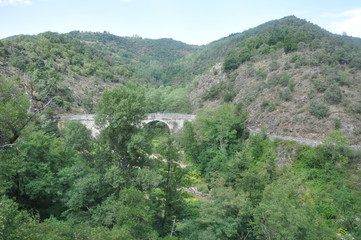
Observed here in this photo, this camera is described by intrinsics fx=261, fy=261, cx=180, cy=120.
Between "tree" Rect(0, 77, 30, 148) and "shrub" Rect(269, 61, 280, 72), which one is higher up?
"shrub" Rect(269, 61, 280, 72)

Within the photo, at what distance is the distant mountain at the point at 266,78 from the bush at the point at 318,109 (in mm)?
124

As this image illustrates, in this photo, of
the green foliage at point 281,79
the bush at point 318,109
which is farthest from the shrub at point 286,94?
the bush at point 318,109

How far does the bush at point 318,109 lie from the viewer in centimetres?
3188

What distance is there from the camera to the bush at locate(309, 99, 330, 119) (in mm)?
31883

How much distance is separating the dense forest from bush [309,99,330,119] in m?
0.13

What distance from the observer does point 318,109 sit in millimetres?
32531

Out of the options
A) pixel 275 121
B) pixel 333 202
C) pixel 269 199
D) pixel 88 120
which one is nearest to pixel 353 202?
pixel 333 202

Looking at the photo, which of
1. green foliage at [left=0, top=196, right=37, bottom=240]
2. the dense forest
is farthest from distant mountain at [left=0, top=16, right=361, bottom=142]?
green foliage at [left=0, top=196, right=37, bottom=240]

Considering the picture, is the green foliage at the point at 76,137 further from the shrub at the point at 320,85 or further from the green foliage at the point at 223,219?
the shrub at the point at 320,85

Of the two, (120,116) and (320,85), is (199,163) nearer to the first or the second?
(320,85)

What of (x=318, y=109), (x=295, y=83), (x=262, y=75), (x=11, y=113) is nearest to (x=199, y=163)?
(x=318, y=109)

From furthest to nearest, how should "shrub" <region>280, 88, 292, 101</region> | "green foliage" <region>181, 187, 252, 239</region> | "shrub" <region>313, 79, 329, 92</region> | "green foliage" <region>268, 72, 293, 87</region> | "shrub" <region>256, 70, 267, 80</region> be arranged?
"shrub" <region>256, 70, 267, 80</region>, "green foliage" <region>268, 72, 293, 87</region>, "shrub" <region>280, 88, 292, 101</region>, "shrub" <region>313, 79, 329, 92</region>, "green foliage" <region>181, 187, 252, 239</region>

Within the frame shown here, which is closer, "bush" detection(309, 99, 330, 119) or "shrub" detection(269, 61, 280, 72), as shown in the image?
"bush" detection(309, 99, 330, 119)

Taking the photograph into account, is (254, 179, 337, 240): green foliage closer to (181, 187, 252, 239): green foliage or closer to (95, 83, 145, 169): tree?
(181, 187, 252, 239): green foliage
